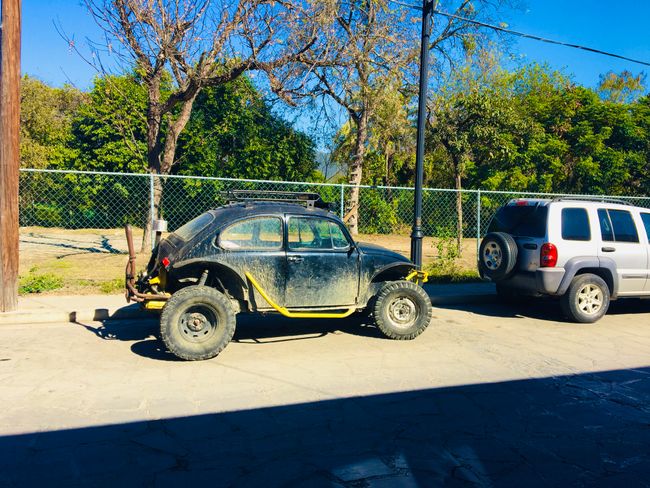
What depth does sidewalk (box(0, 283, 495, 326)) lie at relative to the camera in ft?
25.3

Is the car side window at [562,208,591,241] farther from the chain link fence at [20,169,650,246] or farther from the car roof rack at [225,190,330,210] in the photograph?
the chain link fence at [20,169,650,246]

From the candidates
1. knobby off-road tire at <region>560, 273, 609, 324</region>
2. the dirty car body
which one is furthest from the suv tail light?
the dirty car body

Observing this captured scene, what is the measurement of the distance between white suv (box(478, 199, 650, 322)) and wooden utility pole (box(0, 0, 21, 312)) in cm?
728

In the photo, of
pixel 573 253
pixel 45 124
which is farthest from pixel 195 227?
pixel 45 124

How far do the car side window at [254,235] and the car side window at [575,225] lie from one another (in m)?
4.51

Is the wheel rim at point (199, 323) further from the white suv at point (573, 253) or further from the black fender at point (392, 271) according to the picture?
the white suv at point (573, 253)

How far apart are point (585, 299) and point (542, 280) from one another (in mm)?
888

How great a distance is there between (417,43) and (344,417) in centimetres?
1583

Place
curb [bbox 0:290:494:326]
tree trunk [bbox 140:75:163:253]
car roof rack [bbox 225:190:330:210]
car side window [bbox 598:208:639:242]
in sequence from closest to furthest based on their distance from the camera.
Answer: car roof rack [bbox 225:190:330:210]
curb [bbox 0:290:494:326]
car side window [bbox 598:208:639:242]
tree trunk [bbox 140:75:163:253]

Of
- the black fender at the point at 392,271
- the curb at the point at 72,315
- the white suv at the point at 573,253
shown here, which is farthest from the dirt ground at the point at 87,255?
the black fender at the point at 392,271

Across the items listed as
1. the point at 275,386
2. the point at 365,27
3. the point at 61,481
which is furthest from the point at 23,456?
the point at 365,27

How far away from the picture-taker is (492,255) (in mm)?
8492

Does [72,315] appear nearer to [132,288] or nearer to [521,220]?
[132,288]

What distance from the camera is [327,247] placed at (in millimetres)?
6805
